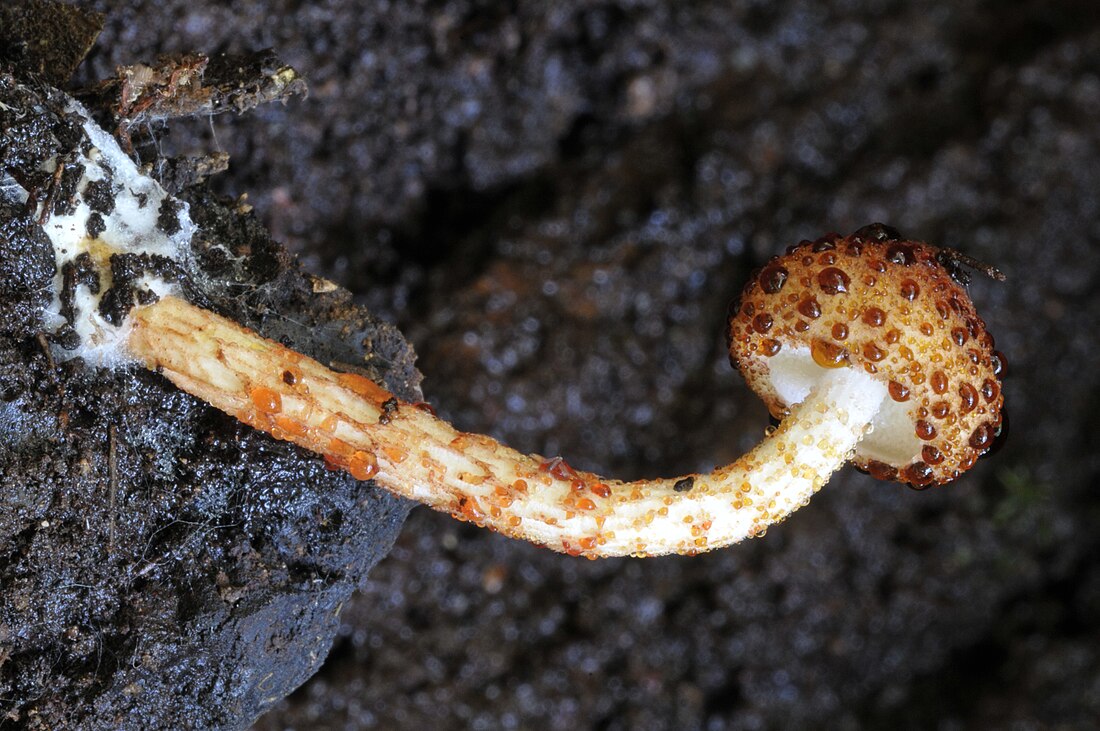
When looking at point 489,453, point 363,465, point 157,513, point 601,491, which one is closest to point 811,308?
point 601,491

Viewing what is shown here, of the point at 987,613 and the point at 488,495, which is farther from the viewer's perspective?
the point at 987,613

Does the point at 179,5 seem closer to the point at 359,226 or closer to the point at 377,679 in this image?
the point at 359,226

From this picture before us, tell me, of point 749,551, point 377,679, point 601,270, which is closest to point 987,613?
point 749,551

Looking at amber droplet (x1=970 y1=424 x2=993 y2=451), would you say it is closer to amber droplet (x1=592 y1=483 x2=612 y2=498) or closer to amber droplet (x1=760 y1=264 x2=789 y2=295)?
amber droplet (x1=760 y1=264 x2=789 y2=295)

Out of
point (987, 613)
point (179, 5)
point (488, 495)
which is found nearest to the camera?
point (488, 495)

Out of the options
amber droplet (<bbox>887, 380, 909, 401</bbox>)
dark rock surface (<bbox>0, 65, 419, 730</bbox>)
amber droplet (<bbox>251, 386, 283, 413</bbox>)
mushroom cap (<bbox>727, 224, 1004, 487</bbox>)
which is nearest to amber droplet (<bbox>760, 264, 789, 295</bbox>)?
mushroom cap (<bbox>727, 224, 1004, 487</bbox>)

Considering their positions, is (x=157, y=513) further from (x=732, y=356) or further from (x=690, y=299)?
(x=690, y=299)
